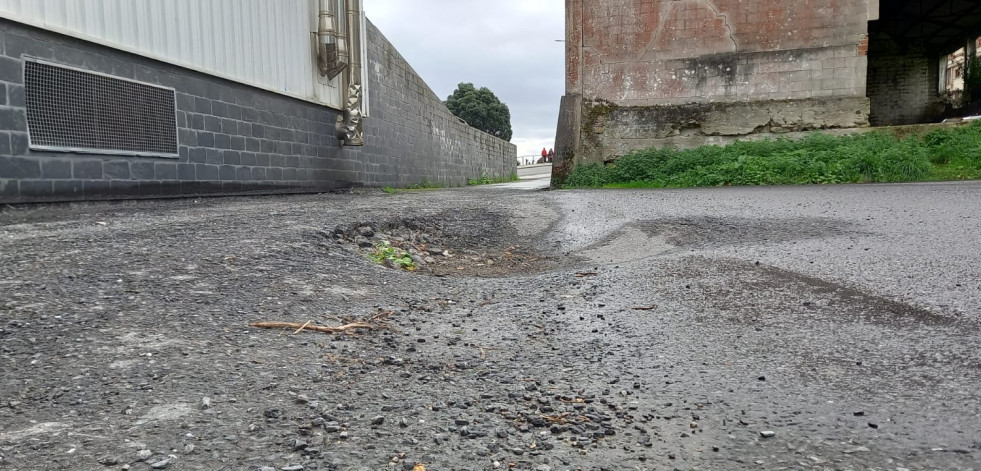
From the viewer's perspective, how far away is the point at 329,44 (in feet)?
34.7

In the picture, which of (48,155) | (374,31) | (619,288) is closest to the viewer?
(619,288)

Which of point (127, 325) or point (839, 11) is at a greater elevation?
point (839, 11)

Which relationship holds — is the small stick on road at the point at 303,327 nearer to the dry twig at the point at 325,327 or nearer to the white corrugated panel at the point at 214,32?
the dry twig at the point at 325,327

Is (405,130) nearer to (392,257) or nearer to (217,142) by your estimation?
(217,142)

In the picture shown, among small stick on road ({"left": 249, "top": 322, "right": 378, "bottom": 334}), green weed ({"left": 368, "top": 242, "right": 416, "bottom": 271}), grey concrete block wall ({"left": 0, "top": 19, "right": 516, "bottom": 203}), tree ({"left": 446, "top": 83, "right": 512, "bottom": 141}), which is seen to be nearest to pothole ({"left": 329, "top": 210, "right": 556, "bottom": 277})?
green weed ({"left": 368, "top": 242, "right": 416, "bottom": 271})

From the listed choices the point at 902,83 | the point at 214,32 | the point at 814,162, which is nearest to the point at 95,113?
the point at 214,32

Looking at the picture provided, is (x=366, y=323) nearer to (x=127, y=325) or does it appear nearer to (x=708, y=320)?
(x=127, y=325)

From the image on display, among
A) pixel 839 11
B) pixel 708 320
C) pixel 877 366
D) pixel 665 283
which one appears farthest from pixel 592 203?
pixel 839 11

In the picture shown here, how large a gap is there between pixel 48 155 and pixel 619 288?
581 cm

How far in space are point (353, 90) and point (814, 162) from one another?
8.40 m

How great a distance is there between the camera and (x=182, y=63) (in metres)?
7.50

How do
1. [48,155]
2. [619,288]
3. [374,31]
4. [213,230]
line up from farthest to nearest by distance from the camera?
[374,31], [48,155], [213,230], [619,288]

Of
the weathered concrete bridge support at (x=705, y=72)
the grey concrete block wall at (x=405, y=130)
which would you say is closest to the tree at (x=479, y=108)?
the grey concrete block wall at (x=405, y=130)

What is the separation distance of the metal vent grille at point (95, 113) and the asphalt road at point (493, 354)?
171 cm
